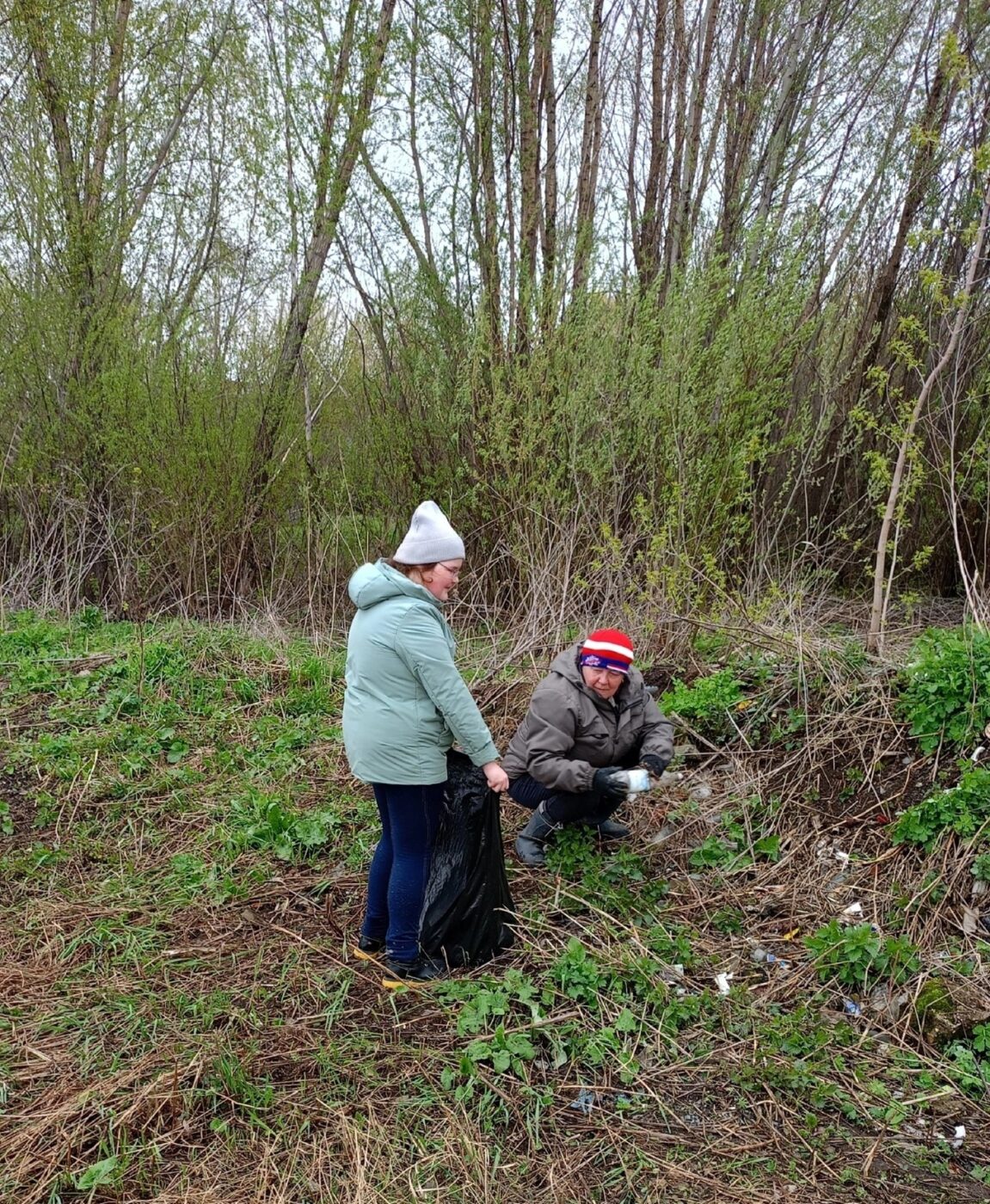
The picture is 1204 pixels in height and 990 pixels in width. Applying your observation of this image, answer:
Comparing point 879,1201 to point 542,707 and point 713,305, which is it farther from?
point 713,305

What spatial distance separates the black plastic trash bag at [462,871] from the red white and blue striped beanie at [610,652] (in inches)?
27.4

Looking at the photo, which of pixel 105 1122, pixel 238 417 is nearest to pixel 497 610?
pixel 238 417

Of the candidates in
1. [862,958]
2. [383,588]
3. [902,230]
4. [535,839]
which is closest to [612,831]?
[535,839]

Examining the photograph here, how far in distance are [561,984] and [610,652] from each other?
124 cm

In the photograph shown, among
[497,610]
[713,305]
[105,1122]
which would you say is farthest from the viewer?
[497,610]

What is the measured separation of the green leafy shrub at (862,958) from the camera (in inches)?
118

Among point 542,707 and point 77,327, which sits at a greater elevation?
point 77,327

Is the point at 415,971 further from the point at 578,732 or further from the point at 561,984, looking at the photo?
the point at 578,732

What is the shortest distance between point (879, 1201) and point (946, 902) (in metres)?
1.32

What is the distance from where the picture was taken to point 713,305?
5695 millimetres

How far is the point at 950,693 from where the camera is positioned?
12.1ft

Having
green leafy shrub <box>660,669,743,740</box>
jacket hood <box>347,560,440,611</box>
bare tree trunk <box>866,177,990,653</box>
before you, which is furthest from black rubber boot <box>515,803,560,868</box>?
bare tree trunk <box>866,177,990,653</box>

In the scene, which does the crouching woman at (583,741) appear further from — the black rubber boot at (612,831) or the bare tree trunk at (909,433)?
the bare tree trunk at (909,433)

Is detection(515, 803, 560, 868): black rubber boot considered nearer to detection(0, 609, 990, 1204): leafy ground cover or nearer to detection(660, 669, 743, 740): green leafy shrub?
detection(0, 609, 990, 1204): leafy ground cover
